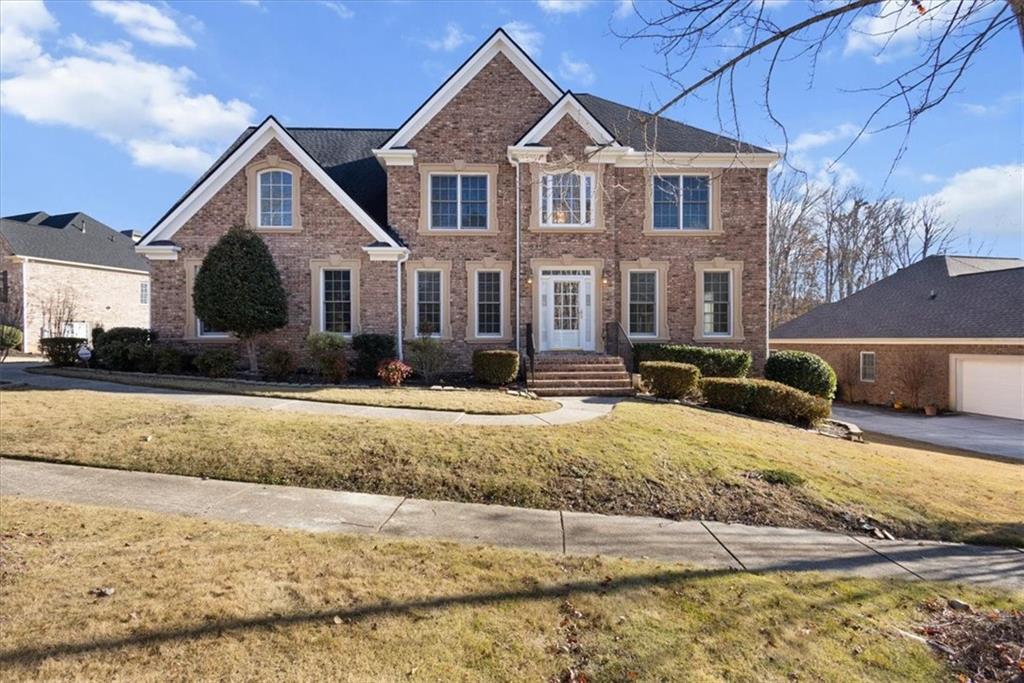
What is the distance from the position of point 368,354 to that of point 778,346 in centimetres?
2465

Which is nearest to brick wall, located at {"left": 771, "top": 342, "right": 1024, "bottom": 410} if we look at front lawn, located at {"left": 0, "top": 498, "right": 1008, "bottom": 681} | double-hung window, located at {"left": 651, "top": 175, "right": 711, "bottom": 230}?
double-hung window, located at {"left": 651, "top": 175, "right": 711, "bottom": 230}

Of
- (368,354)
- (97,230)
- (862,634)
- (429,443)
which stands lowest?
(862,634)

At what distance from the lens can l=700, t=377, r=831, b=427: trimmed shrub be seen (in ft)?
40.3

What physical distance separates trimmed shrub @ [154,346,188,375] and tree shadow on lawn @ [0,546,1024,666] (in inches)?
522

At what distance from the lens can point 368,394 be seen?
39.3ft

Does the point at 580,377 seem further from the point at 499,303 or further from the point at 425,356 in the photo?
the point at 425,356

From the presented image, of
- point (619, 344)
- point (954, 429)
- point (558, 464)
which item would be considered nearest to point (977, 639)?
point (558, 464)

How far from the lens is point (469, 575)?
4.28m

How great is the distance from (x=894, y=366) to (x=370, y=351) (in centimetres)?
2277

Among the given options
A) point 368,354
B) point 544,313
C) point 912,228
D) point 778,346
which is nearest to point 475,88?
point 544,313

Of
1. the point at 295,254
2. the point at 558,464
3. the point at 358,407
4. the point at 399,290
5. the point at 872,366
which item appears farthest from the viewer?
the point at 872,366

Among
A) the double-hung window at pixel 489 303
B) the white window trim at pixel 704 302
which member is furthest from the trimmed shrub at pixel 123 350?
the white window trim at pixel 704 302

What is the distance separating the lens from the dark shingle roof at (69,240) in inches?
1174

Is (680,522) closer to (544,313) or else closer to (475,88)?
(544,313)
